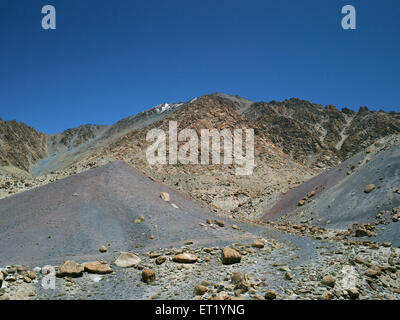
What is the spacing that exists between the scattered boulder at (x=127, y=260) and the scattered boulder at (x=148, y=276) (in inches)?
44.2

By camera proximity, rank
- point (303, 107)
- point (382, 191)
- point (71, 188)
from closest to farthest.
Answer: point (71, 188), point (382, 191), point (303, 107)

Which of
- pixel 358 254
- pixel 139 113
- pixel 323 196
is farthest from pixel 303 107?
pixel 358 254

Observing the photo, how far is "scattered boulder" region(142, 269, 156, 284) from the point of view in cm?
773

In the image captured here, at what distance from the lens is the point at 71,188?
48.5ft

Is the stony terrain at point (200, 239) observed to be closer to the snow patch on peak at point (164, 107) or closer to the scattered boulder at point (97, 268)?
the scattered boulder at point (97, 268)

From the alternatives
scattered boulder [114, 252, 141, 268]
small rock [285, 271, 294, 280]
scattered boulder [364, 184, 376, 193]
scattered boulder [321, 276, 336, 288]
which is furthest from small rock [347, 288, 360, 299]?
scattered boulder [364, 184, 376, 193]

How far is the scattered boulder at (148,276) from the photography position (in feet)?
25.4

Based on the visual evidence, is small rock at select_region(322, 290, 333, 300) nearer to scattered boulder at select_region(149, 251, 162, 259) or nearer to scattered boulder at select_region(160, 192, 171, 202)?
scattered boulder at select_region(149, 251, 162, 259)

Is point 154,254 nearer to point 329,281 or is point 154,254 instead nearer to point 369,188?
point 329,281

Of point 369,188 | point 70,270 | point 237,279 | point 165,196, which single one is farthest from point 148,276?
point 369,188

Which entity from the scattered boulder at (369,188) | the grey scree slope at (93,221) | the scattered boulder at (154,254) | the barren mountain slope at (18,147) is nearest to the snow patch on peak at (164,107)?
the barren mountain slope at (18,147)

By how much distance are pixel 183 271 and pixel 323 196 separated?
1614cm
